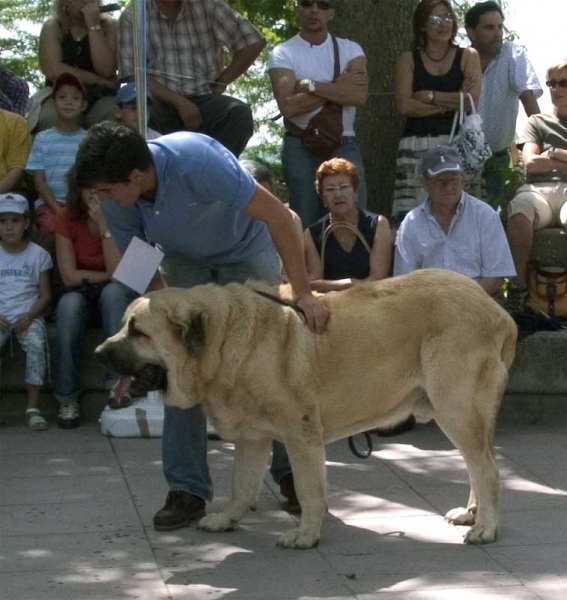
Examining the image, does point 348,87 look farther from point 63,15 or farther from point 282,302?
point 282,302

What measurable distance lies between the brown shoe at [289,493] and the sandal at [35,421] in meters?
2.32

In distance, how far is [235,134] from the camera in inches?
348

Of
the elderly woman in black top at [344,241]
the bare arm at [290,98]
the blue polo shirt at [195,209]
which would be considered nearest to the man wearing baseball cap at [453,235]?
the elderly woman in black top at [344,241]

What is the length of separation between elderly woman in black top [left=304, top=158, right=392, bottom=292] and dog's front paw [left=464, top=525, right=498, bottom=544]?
2601 mm

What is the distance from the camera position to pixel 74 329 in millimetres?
8016

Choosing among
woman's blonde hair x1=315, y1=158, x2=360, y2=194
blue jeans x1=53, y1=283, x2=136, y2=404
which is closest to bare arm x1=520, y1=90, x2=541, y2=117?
woman's blonde hair x1=315, y1=158, x2=360, y2=194

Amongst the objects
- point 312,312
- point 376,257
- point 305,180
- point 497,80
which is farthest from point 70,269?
point 497,80

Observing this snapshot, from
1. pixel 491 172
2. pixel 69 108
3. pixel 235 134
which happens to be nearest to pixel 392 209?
pixel 491 172

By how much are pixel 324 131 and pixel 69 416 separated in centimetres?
268

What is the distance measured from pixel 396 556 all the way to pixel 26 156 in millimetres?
4955

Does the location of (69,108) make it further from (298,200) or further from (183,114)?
(298,200)

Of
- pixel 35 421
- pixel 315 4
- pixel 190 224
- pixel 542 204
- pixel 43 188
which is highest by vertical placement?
A: pixel 315 4

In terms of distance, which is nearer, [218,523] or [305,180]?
[218,523]

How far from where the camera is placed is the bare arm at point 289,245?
532 cm
